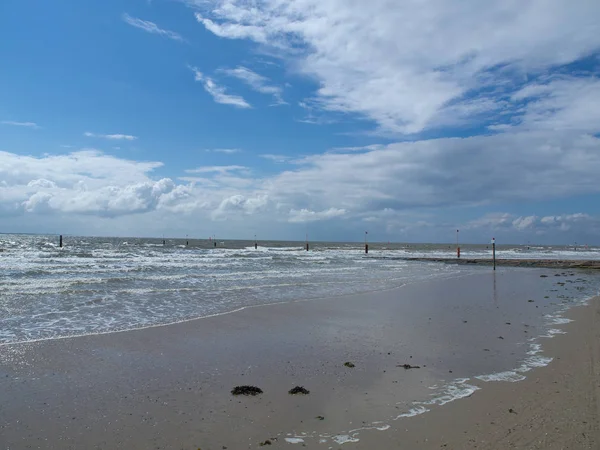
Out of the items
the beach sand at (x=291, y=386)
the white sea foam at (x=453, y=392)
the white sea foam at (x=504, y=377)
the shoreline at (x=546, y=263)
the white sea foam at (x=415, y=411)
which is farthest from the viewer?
the shoreline at (x=546, y=263)

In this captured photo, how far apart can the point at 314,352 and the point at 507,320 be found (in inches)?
277

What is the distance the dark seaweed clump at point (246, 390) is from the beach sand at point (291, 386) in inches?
6.1

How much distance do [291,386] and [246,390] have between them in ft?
2.49

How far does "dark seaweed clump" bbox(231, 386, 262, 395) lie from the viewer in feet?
20.5

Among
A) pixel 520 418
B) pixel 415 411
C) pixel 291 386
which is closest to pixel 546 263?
pixel 520 418

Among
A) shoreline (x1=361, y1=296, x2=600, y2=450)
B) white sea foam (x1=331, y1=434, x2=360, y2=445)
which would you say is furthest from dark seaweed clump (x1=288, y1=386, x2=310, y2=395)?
shoreline (x1=361, y1=296, x2=600, y2=450)

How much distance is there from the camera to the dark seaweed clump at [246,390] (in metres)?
6.25

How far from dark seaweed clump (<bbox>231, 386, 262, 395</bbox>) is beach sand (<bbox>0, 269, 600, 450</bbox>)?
155 millimetres

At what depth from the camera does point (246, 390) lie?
6.31 m

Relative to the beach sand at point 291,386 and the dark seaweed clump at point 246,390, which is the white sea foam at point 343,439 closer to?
the beach sand at point 291,386

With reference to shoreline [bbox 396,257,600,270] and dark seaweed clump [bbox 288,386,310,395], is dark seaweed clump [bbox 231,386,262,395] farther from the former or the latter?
shoreline [bbox 396,257,600,270]

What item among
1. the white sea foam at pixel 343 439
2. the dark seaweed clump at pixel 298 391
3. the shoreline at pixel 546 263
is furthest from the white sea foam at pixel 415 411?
the shoreline at pixel 546 263

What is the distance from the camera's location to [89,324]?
11203 mm

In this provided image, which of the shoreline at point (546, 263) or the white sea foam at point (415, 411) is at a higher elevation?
the shoreline at point (546, 263)
